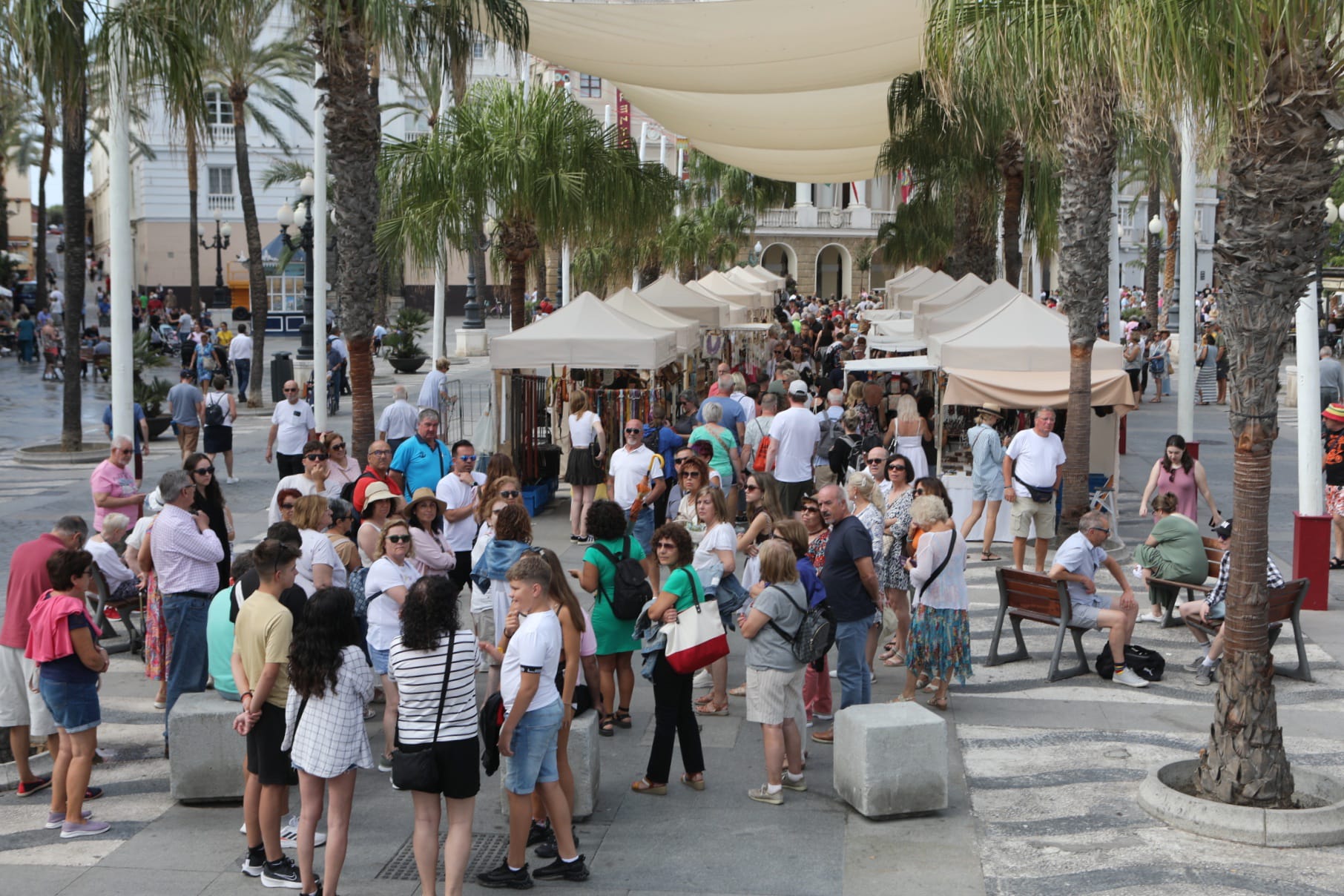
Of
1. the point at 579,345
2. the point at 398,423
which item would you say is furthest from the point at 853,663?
the point at 398,423

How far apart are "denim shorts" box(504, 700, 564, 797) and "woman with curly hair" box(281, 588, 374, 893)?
681 mm

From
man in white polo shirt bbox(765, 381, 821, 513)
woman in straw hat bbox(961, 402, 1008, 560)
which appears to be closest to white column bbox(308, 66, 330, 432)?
man in white polo shirt bbox(765, 381, 821, 513)

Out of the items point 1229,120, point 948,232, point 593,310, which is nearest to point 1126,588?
point 1229,120

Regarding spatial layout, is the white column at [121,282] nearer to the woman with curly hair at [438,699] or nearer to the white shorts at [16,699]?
the white shorts at [16,699]

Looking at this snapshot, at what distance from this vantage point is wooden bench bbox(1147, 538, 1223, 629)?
11.4m

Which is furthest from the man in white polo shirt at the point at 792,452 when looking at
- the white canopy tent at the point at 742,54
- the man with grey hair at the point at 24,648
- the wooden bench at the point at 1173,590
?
the man with grey hair at the point at 24,648

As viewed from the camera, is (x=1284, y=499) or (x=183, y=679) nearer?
(x=183, y=679)

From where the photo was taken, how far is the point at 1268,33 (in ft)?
22.6

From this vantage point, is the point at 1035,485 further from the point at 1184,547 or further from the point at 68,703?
Result: the point at 68,703

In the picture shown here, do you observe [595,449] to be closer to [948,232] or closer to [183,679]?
[183,679]

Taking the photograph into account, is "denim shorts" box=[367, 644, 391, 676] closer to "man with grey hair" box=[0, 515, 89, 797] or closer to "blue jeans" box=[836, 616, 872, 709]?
"man with grey hair" box=[0, 515, 89, 797]

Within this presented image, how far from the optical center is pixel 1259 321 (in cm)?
734

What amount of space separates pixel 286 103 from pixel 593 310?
1512 inches

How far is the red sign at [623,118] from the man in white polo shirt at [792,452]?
8840mm
